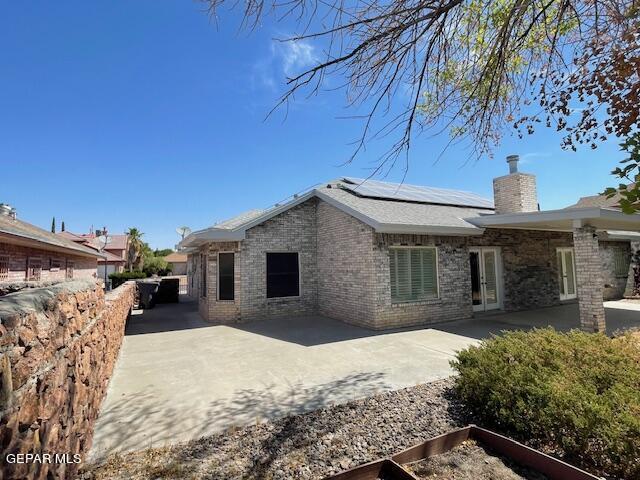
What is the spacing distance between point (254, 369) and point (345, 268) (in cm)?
505

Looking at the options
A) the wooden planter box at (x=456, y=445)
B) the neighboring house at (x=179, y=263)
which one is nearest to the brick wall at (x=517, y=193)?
the wooden planter box at (x=456, y=445)

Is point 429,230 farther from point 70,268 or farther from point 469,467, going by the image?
point 70,268

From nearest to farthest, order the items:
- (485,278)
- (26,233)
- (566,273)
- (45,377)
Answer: (45,377) → (26,233) → (485,278) → (566,273)

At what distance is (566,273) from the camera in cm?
1401

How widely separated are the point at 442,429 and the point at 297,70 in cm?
435

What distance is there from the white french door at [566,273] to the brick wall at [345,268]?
9.97 meters

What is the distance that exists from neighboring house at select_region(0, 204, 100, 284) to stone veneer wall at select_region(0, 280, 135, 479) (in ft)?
11.8

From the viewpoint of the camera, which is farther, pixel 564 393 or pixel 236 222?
pixel 236 222

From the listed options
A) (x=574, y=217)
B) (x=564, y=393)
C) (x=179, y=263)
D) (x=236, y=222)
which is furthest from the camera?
(x=179, y=263)

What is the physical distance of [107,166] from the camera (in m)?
18.5

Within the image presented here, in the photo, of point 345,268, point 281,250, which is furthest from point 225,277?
point 345,268

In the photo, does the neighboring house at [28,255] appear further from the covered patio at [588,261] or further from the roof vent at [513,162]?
the roof vent at [513,162]

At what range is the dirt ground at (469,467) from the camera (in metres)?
2.67

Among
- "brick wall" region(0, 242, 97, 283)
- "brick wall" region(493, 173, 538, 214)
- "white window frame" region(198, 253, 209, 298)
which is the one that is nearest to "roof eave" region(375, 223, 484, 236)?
"brick wall" region(493, 173, 538, 214)
